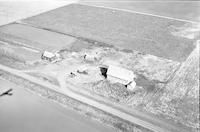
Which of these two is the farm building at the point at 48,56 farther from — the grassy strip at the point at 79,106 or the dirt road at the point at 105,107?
the grassy strip at the point at 79,106

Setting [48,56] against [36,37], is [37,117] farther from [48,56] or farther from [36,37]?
[36,37]

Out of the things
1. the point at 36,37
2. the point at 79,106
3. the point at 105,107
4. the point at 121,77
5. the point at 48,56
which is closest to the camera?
the point at 105,107

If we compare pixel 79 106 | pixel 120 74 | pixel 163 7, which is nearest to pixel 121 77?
pixel 120 74

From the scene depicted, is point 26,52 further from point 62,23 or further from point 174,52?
point 174,52

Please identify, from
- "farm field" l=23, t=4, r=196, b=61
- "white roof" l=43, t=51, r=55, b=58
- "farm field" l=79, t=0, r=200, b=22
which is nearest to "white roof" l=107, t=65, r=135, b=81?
"farm field" l=23, t=4, r=196, b=61

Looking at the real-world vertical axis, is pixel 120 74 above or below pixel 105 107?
above

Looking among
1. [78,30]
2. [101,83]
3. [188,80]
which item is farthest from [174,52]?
[78,30]

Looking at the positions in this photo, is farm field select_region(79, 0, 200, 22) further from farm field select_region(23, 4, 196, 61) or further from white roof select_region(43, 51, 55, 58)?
white roof select_region(43, 51, 55, 58)
